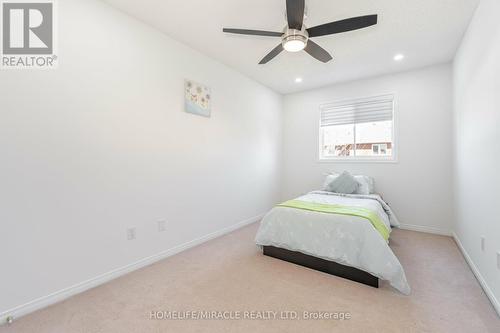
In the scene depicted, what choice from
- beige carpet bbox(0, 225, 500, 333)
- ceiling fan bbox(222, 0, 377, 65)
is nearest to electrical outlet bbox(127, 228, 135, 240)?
beige carpet bbox(0, 225, 500, 333)

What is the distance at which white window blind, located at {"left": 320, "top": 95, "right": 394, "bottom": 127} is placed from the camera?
13.2 ft

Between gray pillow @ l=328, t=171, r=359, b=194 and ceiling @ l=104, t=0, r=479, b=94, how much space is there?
1.83 m

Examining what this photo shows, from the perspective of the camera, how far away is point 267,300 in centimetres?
192

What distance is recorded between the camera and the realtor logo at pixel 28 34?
1737 mm

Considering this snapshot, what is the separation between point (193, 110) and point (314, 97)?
9.18ft

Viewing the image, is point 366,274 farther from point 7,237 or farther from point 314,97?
point 314,97

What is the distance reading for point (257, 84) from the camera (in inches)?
173

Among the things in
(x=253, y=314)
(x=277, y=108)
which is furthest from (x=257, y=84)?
(x=253, y=314)

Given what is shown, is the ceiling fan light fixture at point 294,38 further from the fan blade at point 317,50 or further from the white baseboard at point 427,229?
the white baseboard at point 427,229

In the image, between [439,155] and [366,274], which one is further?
[439,155]

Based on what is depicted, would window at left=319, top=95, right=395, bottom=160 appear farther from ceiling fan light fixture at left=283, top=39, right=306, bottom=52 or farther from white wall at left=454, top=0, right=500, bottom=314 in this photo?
ceiling fan light fixture at left=283, top=39, right=306, bottom=52

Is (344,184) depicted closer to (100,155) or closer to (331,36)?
(331,36)

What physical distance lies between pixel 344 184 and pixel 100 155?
3422 millimetres

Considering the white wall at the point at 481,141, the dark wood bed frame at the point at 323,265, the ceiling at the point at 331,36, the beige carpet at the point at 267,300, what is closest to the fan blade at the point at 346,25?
the ceiling at the point at 331,36
